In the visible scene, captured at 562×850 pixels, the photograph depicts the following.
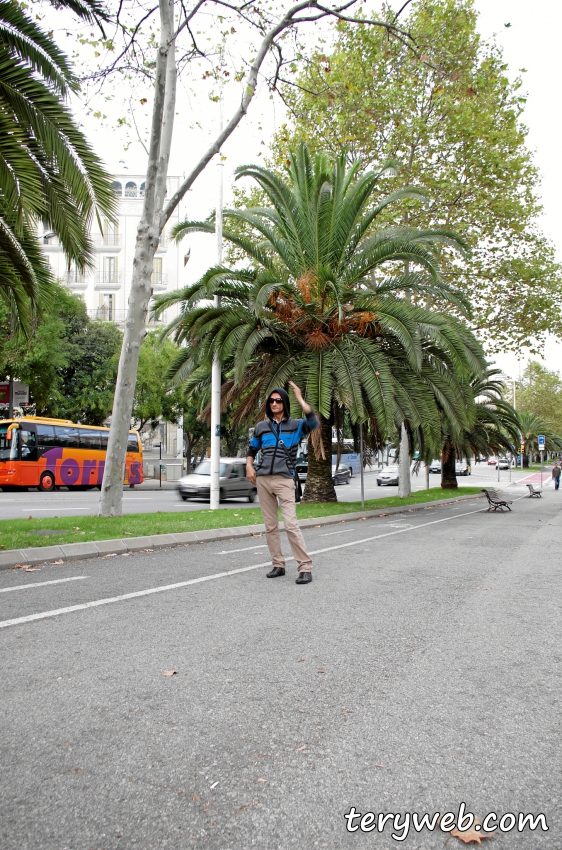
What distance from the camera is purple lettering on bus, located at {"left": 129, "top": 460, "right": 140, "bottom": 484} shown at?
35812 millimetres

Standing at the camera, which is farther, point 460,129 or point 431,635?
point 460,129

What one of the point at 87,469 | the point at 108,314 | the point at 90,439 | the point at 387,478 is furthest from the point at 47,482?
the point at 108,314

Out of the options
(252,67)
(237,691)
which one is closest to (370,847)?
(237,691)

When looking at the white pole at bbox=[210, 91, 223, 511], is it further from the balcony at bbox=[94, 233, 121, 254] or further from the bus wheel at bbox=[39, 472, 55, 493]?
the balcony at bbox=[94, 233, 121, 254]

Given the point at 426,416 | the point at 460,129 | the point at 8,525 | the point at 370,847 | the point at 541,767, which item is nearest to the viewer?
the point at 370,847

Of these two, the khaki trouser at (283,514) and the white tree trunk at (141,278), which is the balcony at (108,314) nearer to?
the white tree trunk at (141,278)

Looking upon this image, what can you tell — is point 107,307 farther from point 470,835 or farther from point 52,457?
point 470,835

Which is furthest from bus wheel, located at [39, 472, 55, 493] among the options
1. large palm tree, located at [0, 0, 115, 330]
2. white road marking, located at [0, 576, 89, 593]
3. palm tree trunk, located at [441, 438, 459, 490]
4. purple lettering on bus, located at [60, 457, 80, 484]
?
white road marking, located at [0, 576, 89, 593]

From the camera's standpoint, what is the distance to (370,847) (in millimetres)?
2244

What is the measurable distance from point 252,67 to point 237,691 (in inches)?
466

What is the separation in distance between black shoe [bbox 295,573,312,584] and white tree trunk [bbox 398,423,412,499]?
66.0ft

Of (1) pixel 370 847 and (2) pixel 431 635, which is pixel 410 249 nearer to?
(2) pixel 431 635

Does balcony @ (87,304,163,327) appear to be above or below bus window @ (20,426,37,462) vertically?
above

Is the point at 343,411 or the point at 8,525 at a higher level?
the point at 343,411
